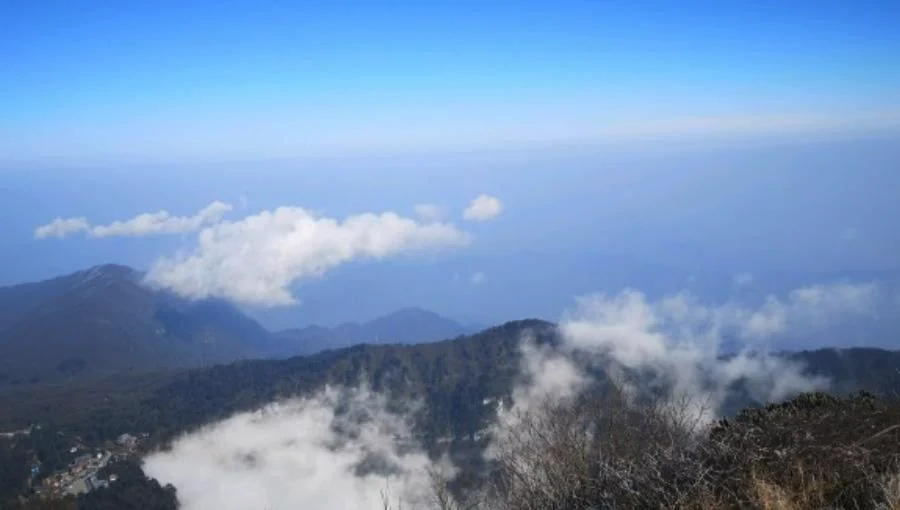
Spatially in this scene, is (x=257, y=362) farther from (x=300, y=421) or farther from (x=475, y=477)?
(x=475, y=477)

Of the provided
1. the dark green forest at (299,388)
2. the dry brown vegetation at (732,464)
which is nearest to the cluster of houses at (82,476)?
the dark green forest at (299,388)

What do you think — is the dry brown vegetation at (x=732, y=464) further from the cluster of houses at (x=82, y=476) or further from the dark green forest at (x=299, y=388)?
the dark green forest at (x=299, y=388)

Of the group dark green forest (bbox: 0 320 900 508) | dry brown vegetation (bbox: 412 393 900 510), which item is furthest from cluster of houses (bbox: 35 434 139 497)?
dry brown vegetation (bbox: 412 393 900 510)

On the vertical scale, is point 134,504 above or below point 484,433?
above

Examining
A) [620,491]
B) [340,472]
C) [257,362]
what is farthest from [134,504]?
[257,362]

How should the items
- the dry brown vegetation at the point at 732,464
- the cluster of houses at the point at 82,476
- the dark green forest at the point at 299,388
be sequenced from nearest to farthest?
the dry brown vegetation at the point at 732,464, the cluster of houses at the point at 82,476, the dark green forest at the point at 299,388

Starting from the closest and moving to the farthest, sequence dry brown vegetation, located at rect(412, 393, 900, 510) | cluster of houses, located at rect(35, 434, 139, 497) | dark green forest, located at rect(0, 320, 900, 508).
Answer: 1. dry brown vegetation, located at rect(412, 393, 900, 510)
2. cluster of houses, located at rect(35, 434, 139, 497)
3. dark green forest, located at rect(0, 320, 900, 508)

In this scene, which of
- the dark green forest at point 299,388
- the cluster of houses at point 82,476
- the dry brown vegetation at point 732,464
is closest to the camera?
the dry brown vegetation at point 732,464

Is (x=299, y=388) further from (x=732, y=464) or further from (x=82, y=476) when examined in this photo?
(x=732, y=464)

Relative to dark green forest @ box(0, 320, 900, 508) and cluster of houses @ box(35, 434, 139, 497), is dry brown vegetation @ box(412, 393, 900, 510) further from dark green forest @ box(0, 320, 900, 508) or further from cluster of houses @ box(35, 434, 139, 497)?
dark green forest @ box(0, 320, 900, 508)

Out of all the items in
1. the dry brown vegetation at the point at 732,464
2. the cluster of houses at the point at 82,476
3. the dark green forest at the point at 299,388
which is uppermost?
the dry brown vegetation at the point at 732,464

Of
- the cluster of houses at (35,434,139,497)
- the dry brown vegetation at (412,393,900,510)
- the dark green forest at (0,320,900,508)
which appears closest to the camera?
the dry brown vegetation at (412,393,900,510)
